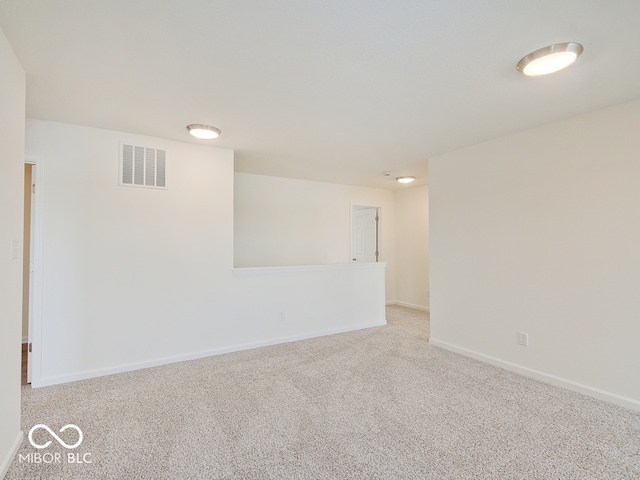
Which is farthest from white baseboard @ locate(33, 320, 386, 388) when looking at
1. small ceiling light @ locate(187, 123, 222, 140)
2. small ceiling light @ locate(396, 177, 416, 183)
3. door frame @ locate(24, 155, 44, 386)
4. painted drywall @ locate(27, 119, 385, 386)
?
small ceiling light @ locate(396, 177, 416, 183)

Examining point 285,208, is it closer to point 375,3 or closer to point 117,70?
point 117,70

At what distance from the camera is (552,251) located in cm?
287

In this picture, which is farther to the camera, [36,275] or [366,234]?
[366,234]

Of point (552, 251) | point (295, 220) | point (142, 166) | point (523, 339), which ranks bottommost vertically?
point (523, 339)

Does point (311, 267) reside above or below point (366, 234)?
below

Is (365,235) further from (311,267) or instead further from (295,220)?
(311,267)

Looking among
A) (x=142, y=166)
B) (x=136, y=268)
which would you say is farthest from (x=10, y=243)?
(x=142, y=166)

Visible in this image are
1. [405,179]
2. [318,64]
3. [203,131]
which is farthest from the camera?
[405,179]

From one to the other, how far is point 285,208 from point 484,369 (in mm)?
3639

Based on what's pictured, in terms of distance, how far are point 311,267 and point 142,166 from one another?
7.61 ft

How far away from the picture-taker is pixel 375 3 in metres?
1.44

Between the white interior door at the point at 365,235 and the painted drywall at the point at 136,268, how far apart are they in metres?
2.85

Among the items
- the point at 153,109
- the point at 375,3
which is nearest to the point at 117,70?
the point at 153,109

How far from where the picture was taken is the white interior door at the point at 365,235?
649 centimetres
